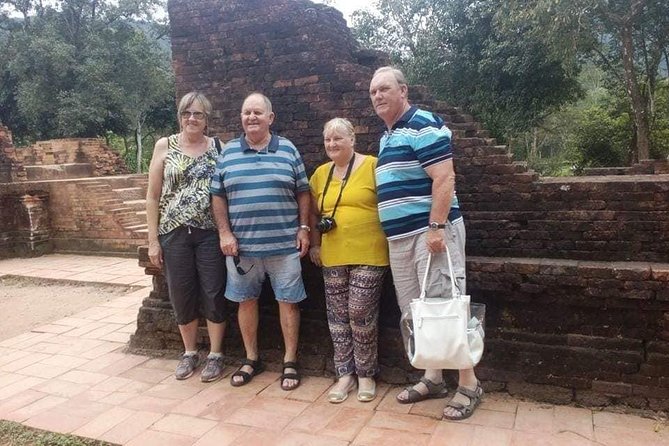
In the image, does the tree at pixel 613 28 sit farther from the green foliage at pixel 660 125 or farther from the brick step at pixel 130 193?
the brick step at pixel 130 193

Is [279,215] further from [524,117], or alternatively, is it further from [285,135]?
[524,117]

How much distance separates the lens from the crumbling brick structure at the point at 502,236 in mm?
2891

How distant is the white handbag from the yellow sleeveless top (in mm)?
510

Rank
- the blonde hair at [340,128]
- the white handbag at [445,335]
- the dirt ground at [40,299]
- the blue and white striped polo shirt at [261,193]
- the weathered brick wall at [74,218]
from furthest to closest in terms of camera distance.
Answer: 1. the weathered brick wall at [74,218]
2. the dirt ground at [40,299]
3. the blue and white striped polo shirt at [261,193]
4. the blonde hair at [340,128]
5. the white handbag at [445,335]

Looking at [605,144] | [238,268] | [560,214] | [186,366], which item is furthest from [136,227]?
[605,144]

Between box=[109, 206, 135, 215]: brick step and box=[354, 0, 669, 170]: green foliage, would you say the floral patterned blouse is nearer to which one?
box=[109, 206, 135, 215]: brick step

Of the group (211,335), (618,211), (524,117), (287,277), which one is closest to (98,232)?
(211,335)

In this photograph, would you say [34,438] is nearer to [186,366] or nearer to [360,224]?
[186,366]

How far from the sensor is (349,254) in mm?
3041

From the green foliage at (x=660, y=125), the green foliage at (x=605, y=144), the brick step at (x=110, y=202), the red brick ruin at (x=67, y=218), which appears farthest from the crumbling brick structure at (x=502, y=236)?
the green foliage at (x=605, y=144)

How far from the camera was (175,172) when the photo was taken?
339cm

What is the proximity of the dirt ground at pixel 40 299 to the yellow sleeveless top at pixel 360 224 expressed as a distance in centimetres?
393

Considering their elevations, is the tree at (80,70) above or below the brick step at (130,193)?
above

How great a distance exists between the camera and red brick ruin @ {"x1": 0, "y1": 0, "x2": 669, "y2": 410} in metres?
2.89
